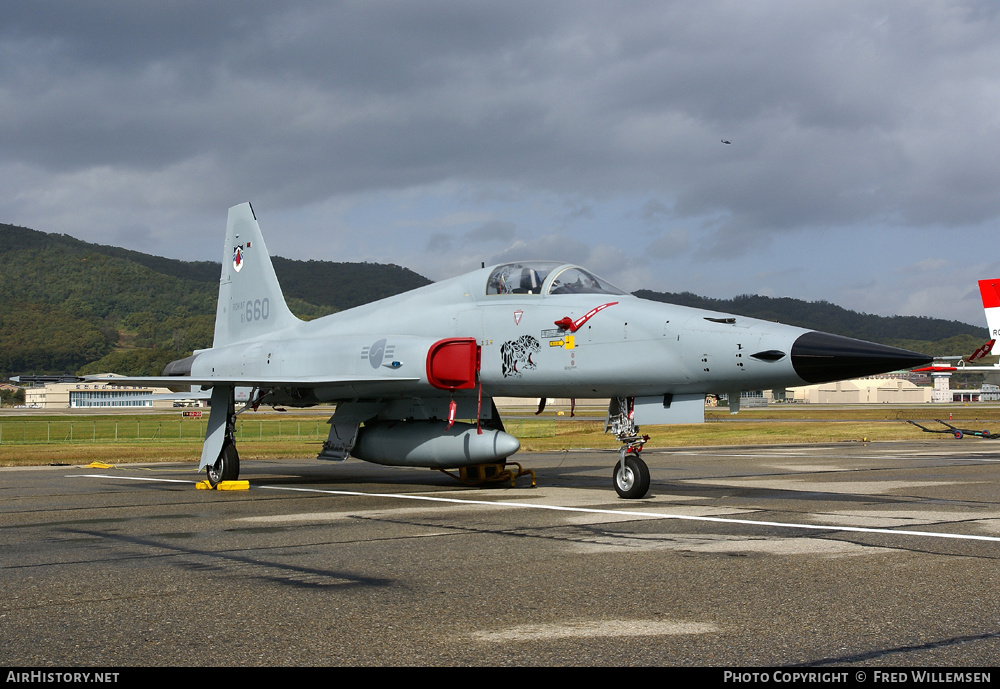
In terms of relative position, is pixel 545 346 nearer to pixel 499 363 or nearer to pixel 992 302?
pixel 499 363

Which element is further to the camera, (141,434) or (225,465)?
(141,434)

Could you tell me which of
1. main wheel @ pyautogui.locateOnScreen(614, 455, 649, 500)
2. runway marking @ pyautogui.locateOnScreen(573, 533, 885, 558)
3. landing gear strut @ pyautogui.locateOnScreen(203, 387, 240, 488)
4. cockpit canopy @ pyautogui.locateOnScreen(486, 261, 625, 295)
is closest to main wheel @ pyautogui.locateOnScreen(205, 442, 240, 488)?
landing gear strut @ pyautogui.locateOnScreen(203, 387, 240, 488)

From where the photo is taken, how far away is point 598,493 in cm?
1198

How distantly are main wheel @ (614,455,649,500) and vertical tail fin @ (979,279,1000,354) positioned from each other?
19.3m

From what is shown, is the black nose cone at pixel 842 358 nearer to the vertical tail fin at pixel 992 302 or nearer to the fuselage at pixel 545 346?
the fuselage at pixel 545 346

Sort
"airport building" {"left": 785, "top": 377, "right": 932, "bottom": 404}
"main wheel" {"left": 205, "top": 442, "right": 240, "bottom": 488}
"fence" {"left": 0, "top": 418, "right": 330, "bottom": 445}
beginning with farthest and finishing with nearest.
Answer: "airport building" {"left": 785, "top": 377, "right": 932, "bottom": 404} < "fence" {"left": 0, "top": 418, "right": 330, "bottom": 445} < "main wheel" {"left": 205, "top": 442, "right": 240, "bottom": 488}

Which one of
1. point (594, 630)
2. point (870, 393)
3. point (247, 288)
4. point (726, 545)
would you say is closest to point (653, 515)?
point (726, 545)

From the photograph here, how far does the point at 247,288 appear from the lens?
17406 mm

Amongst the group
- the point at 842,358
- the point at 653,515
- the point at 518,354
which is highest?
the point at 518,354

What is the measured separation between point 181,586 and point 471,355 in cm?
717

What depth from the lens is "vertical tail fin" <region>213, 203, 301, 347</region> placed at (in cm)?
1705

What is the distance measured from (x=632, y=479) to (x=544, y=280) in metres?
3.02

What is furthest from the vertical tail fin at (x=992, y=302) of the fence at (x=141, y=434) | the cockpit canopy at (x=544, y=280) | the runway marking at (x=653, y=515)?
the fence at (x=141, y=434)

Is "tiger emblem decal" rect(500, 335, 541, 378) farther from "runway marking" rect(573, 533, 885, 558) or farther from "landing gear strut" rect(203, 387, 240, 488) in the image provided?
"landing gear strut" rect(203, 387, 240, 488)
